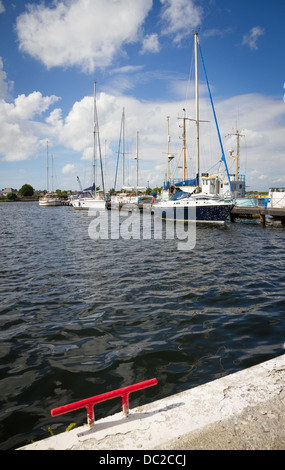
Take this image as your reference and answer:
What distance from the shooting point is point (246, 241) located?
19391 millimetres

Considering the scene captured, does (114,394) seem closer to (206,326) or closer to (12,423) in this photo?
(12,423)

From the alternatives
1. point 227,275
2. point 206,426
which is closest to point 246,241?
point 227,275

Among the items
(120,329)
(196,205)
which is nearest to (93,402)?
(120,329)

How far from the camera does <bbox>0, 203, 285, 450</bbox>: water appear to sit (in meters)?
4.20

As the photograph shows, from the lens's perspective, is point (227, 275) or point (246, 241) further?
point (246, 241)

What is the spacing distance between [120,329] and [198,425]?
3680mm

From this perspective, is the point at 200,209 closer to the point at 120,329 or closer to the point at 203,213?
Answer: the point at 203,213

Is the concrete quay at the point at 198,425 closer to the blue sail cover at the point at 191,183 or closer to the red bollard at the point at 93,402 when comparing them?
the red bollard at the point at 93,402

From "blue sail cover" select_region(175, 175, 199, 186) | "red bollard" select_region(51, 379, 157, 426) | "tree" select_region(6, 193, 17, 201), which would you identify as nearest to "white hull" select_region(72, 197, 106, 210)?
"blue sail cover" select_region(175, 175, 199, 186)

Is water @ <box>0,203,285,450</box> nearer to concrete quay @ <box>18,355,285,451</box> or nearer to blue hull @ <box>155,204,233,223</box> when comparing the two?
concrete quay @ <box>18,355,285,451</box>

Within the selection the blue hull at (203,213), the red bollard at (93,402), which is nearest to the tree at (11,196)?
the blue hull at (203,213)

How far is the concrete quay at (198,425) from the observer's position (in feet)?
8.18

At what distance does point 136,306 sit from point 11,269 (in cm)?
650

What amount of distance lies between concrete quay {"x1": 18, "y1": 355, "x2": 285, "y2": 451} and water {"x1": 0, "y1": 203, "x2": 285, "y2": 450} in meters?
1.07
